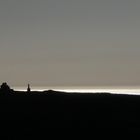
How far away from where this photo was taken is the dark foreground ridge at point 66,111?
25.7 metres

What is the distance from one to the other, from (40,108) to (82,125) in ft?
13.7

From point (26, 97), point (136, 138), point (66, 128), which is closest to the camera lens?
point (136, 138)

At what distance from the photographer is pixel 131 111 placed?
1123 inches

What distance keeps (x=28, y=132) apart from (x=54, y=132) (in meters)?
1.44

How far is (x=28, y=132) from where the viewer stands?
24250mm

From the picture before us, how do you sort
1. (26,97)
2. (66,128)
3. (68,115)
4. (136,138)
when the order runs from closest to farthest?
(136,138), (66,128), (68,115), (26,97)

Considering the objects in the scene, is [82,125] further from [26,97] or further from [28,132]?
[26,97]

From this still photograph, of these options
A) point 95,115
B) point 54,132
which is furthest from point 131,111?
point 54,132

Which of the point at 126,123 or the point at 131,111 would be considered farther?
the point at 131,111

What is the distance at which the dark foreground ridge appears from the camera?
84.3 ft

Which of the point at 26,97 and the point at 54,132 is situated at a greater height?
the point at 26,97

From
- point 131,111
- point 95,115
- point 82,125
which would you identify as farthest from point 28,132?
point 131,111

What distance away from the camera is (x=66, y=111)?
2817cm

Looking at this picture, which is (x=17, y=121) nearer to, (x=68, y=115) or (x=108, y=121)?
(x=68, y=115)
